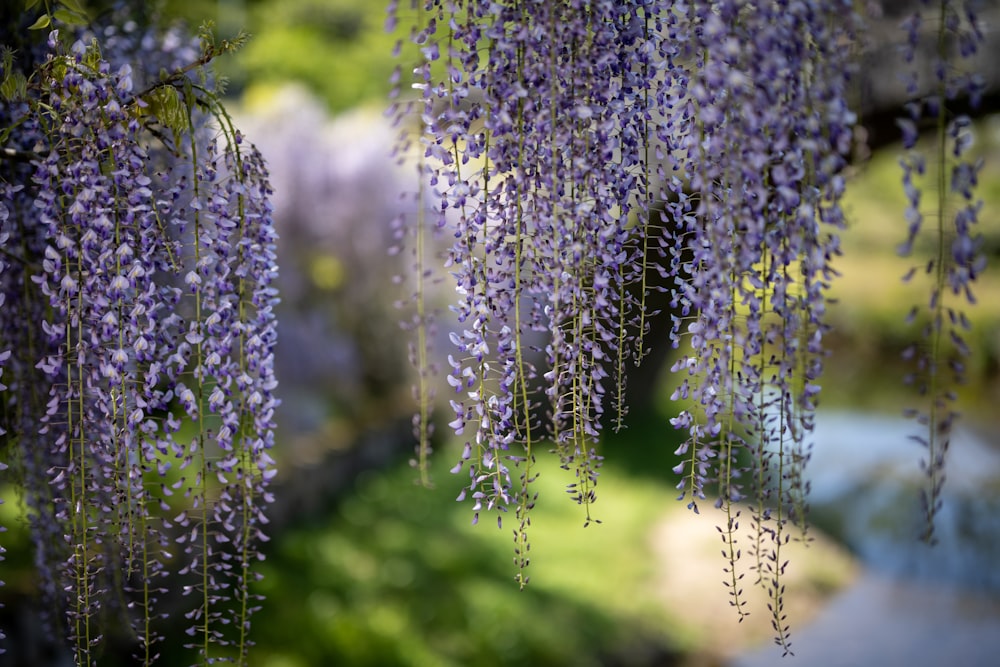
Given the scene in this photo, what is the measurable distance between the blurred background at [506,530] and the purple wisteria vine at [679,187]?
2239 mm

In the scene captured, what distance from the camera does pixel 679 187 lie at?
1686 mm

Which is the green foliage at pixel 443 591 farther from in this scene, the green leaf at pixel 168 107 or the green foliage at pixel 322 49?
the green foliage at pixel 322 49

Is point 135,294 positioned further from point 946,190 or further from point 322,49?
point 322,49

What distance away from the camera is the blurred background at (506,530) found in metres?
4.26

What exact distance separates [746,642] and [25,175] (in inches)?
176

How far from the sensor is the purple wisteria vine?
131cm

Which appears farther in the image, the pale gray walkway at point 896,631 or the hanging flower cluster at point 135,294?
the pale gray walkway at point 896,631

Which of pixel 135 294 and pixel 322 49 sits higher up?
pixel 322 49

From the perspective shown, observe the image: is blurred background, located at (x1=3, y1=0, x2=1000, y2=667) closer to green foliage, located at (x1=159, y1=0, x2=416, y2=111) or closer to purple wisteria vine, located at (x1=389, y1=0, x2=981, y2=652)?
purple wisteria vine, located at (x1=389, y1=0, x2=981, y2=652)

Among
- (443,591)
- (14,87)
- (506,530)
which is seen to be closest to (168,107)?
(14,87)

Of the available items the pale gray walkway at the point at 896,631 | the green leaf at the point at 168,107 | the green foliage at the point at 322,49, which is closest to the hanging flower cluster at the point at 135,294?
the green leaf at the point at 168,107

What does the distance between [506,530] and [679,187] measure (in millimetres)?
4253

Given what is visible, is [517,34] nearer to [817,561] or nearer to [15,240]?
[15,240]

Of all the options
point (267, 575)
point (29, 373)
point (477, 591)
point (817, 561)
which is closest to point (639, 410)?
point (817, 561)
